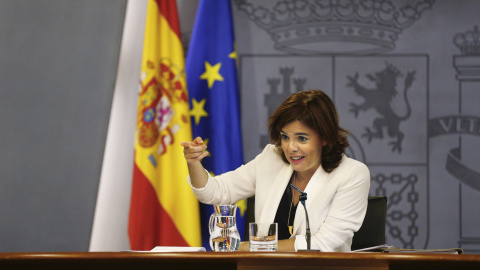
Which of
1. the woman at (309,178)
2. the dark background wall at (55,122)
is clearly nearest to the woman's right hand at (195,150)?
the woman at (309,178)

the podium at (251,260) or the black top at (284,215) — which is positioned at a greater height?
the black top at (284,215)

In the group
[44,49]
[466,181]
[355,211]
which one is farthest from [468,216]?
[44,49]

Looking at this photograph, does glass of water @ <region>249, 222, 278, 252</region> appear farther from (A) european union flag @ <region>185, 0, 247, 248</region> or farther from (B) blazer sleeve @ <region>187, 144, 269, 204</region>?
(A) european union flag @ <region>185, 0, 247, 248</region>

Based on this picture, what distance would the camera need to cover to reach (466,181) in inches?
128

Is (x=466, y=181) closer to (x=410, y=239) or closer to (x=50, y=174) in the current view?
(x=410, y=239)

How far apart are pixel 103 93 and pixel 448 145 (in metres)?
2.05

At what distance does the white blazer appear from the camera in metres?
2.16

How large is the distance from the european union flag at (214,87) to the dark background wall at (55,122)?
1.77ft

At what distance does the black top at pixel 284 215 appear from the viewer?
93.4 inches

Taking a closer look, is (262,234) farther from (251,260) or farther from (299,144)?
(299,144)

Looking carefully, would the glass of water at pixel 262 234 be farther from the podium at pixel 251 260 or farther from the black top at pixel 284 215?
the black top at pixel 284 215

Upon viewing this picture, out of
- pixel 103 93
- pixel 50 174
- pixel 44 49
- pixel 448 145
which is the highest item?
pixel 44 49

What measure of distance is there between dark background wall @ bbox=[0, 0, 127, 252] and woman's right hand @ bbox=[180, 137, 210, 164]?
4.13 feet

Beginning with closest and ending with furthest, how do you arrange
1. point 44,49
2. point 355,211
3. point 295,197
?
point 355,211, point 295,197, point 44,49
